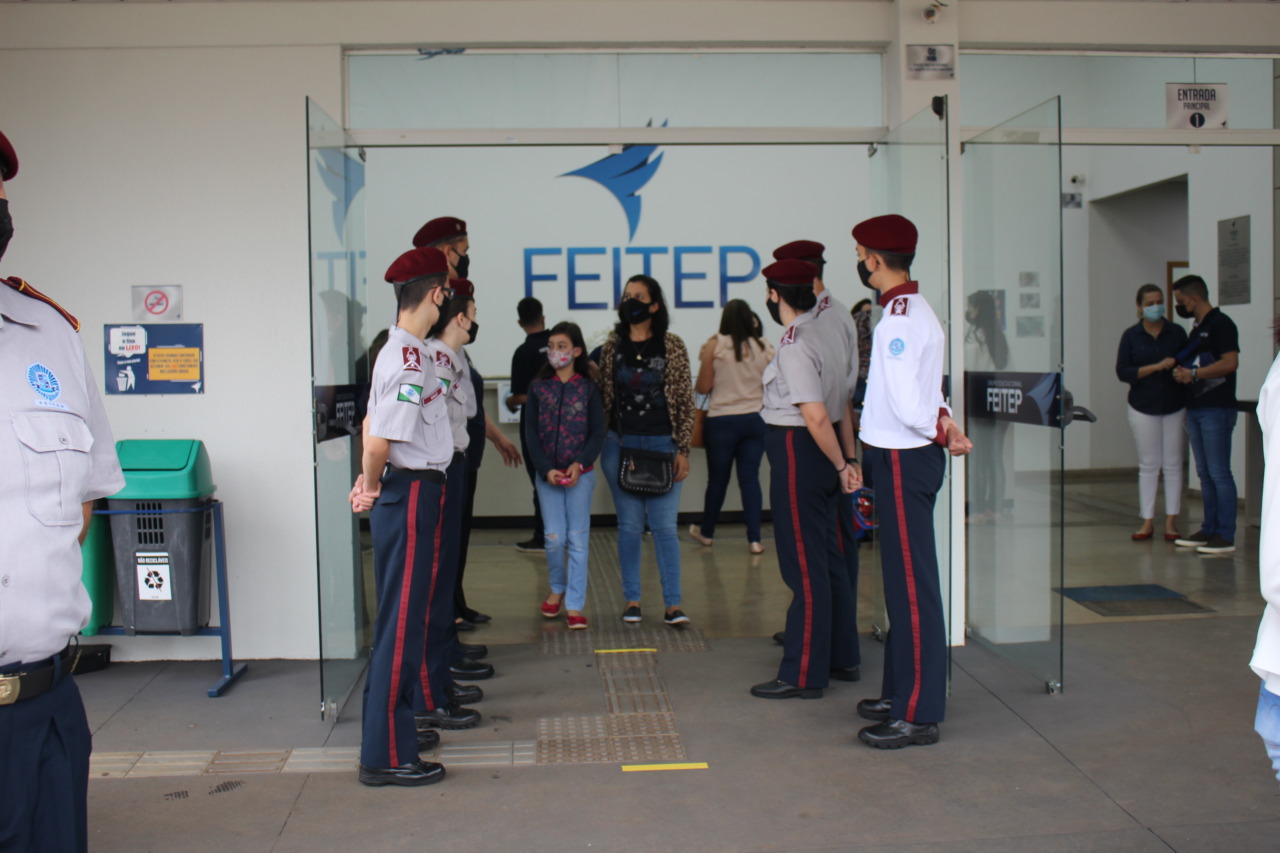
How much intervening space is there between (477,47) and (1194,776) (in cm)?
384

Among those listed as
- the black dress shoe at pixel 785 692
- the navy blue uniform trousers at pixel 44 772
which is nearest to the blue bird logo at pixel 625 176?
the black dress shoe at pixel 785 692

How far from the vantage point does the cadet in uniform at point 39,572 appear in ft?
5.63

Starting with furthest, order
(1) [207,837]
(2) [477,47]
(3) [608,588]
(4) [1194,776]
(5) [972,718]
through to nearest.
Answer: (3) [608,588]
(2) [477,47]
(5) [972,718]
(4) [1194,776]
(1) [207,837]

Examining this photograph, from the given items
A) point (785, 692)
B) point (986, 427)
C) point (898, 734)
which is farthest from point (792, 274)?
point (898, 734)

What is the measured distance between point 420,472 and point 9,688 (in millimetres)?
1645

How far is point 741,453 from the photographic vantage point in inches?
266

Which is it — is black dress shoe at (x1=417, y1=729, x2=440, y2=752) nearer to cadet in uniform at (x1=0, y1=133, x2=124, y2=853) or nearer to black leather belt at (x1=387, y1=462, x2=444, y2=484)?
black leather belt at (x1=387, y1=462, x2=444, y2=484)

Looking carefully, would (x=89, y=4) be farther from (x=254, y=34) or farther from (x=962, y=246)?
(x=962, y=246)

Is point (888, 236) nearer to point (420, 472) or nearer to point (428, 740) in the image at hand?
point (420, 472)

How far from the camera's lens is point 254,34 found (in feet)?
14.5

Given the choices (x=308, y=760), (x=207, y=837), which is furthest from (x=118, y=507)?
(x=207, y=837)

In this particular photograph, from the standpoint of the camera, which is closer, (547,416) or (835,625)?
(835,625)

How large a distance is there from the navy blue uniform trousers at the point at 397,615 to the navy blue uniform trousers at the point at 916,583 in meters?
1.52

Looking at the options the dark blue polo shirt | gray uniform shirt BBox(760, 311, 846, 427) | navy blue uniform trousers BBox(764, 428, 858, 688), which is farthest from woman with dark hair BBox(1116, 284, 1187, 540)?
navy blue uniform trousers BBox(764, 428, 858, 688)
